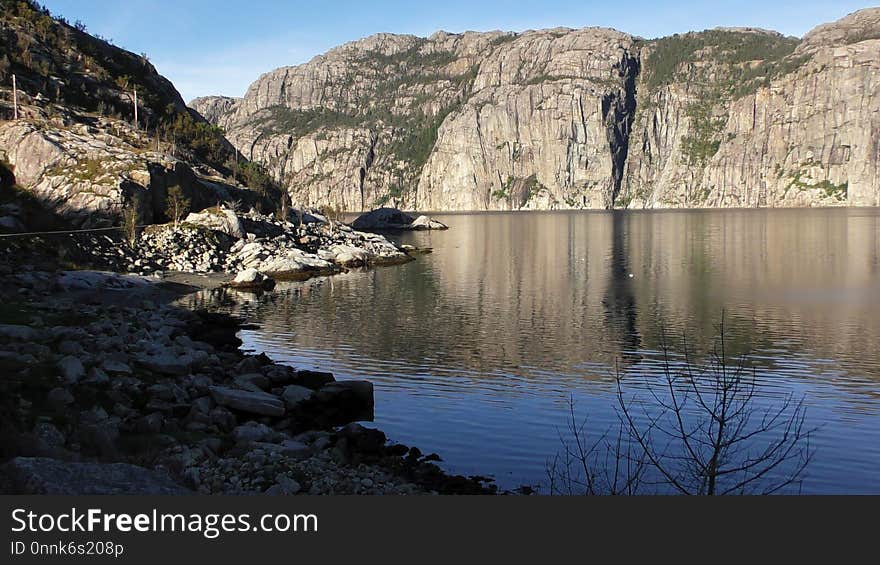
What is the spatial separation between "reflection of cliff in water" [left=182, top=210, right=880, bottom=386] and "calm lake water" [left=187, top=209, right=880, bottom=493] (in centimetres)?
19

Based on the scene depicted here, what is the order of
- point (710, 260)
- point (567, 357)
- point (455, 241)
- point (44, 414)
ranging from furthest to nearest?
1. point (455, 241)
2. point (710, 260)
3. point (567, 357)
4. point (44, 414)

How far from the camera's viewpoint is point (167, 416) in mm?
20922

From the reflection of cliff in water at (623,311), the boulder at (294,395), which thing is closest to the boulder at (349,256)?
the reflection of cliff in water at (623,311)

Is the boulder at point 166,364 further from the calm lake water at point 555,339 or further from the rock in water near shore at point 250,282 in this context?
the rock in water near shore at point 250,282

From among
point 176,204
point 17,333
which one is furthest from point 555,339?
point 176,204

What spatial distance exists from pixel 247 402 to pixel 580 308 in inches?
1320

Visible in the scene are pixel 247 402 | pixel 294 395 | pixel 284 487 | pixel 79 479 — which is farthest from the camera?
pixel 294 395

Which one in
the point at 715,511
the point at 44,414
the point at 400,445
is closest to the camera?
the point at 715,511

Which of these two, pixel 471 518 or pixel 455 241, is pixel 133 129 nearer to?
pixel 455 241

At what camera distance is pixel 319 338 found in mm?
42531

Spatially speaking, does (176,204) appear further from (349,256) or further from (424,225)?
(424,225)

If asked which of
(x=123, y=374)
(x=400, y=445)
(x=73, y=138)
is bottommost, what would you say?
(x=400, y=445)

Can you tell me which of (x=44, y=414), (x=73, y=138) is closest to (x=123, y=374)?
(x=44, y=414)

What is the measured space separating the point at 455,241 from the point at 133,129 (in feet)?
219
